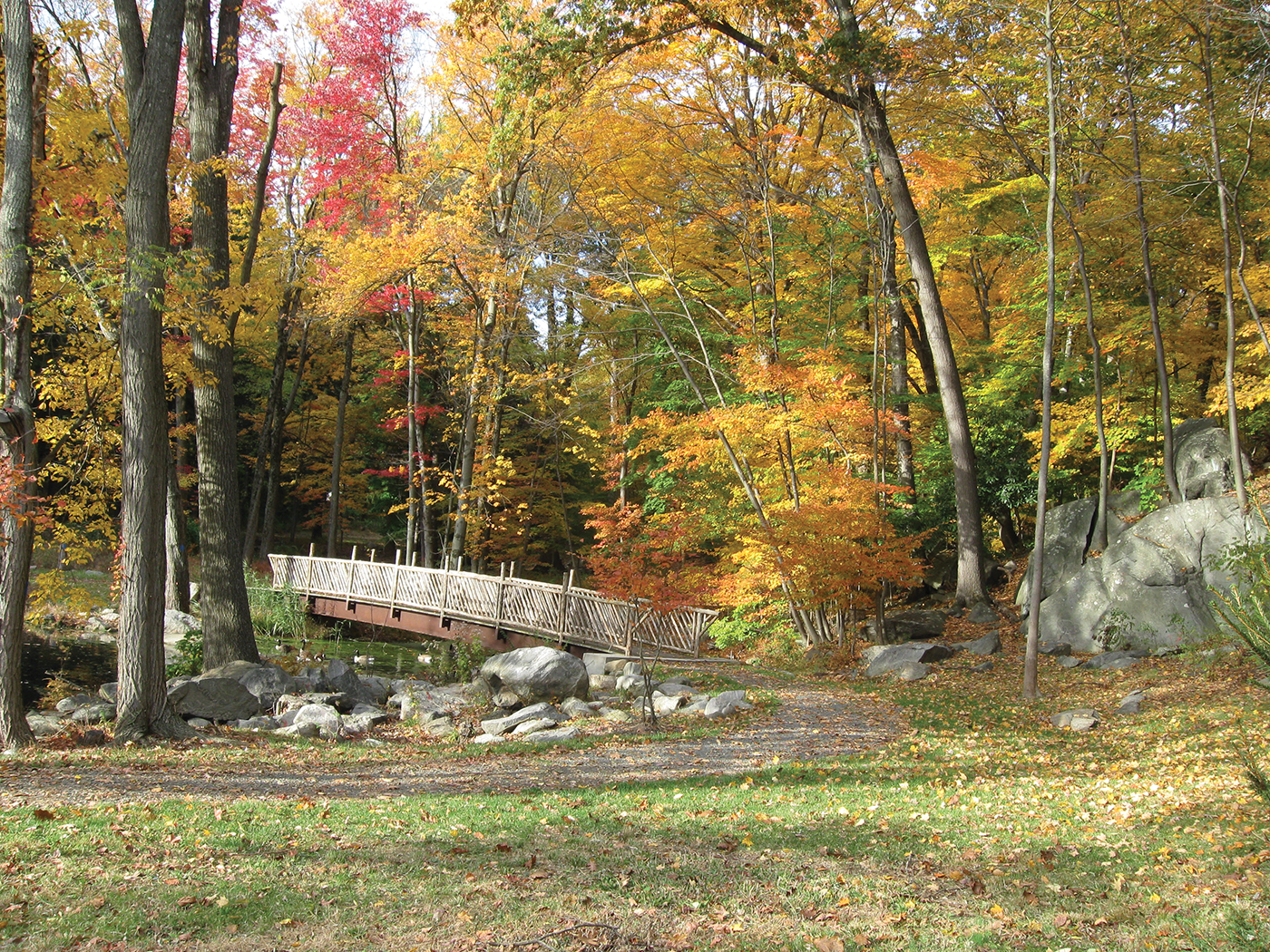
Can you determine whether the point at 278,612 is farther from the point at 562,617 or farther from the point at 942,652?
the point at 942,652

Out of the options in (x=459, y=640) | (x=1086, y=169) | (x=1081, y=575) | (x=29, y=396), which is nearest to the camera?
(x=29, y=396)

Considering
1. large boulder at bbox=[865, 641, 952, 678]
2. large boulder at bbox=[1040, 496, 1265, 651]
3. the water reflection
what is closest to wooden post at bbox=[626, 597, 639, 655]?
large boulder at bbox=[865, 641, 952, 678]

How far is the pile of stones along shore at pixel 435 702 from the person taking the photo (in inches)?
354

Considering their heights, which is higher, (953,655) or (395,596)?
(395,596)

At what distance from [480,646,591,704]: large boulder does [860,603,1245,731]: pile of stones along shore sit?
12.6ft

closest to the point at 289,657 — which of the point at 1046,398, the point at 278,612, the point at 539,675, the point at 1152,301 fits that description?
the point at 278,612

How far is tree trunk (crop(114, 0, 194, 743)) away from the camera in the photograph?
24.4 feet

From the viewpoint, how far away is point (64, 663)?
14055 millimetres

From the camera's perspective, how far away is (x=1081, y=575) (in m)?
11.7

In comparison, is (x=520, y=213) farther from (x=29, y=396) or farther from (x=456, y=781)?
(x=456, y=781)

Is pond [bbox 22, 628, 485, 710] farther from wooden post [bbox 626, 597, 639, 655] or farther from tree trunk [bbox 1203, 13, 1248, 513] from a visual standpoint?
tree trunk [bbox 1203, 13, 1248, 513]

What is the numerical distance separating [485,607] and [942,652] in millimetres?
8245

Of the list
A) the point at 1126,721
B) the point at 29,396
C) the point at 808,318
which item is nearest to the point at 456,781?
the point at 29,396

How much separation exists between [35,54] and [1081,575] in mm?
13366
